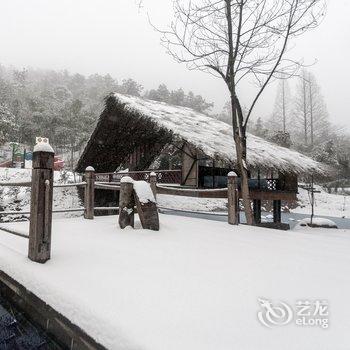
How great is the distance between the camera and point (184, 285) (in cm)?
240

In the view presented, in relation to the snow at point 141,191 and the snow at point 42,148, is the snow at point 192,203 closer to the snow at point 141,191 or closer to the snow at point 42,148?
the snow at point 141,191

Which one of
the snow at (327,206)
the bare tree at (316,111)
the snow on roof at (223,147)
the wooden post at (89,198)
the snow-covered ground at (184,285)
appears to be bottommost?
the snow at (327,206)

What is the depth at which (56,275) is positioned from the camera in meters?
2.55

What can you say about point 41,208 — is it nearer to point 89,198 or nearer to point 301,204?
point 89,198

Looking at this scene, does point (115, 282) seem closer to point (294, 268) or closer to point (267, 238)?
point (294, 268)

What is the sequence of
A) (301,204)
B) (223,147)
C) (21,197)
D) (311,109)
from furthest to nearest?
(311,109)
(301,204)
(21,197)
(223,147)

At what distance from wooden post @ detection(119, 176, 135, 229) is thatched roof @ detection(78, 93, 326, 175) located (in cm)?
397

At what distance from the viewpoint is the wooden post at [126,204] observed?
469 centimetres

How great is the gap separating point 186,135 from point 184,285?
6915mm

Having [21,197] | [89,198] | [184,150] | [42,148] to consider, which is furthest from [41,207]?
[21,197]

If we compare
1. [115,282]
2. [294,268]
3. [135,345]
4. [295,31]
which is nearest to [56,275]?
[115,282]

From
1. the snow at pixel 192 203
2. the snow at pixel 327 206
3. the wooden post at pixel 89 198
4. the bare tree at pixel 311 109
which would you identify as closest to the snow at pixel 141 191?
the wooden post at pixel 89 198

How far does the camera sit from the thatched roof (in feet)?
29.7

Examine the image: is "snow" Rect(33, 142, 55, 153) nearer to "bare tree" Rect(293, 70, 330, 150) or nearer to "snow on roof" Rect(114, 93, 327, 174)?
"snow on roof" Rect(114, 93, 327, 174)
